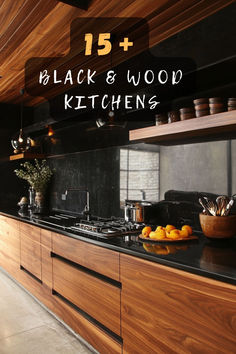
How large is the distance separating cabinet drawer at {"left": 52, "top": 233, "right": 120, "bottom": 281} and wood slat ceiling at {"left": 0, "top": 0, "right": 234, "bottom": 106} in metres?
1.63

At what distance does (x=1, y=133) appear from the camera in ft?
15.6

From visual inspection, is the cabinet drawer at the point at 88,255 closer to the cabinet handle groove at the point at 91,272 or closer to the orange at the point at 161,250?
the cabinet handle groove at the point at 91,272

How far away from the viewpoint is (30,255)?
310 cm

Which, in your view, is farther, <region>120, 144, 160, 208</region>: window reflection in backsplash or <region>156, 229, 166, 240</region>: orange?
<region>120, 144, 160, 208</region>: window reflection in backsplash

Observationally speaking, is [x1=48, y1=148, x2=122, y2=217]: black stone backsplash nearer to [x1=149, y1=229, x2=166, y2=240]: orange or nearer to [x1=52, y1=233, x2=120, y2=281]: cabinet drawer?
[x1=52, y1=233, x2=120, y2=281]: cabinet drawer

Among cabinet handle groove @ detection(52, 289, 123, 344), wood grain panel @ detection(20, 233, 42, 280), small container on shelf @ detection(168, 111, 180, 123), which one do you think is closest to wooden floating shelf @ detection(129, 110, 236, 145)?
small container on shelf @ detection(168, 111, 180, 123)

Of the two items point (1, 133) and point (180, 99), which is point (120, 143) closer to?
point (180, 99)

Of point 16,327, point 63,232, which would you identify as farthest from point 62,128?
point 16,327

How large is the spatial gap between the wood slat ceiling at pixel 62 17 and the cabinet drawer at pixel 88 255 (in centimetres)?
163

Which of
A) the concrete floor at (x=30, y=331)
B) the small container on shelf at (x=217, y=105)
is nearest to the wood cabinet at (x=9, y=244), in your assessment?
the concrete floor at (x=30, y=331)

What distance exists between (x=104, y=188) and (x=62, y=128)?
132cm

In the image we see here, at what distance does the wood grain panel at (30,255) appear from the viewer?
292 cm

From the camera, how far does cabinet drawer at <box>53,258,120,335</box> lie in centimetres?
186

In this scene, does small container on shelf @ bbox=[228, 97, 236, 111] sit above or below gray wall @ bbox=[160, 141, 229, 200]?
above
